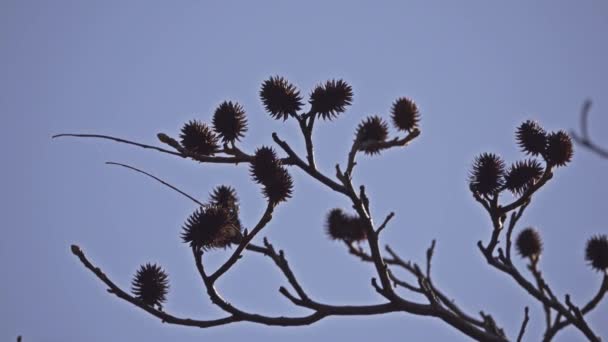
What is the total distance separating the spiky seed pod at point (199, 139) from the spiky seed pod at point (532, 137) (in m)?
2.21

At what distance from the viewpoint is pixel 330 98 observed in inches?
164

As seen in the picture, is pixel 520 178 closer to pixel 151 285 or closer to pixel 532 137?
pixel 532 137

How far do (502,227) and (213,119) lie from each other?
2077 mm

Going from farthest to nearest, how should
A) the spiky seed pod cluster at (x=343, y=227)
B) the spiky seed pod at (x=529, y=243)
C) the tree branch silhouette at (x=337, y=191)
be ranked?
the spiky seed pod cluster at (x=343, y=227)
the spiky seed pod at (x=529, y=243)
the tree branch silhouette at (x=337, y=191)

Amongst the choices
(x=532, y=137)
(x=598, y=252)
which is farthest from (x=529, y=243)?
(x=532, y=137)

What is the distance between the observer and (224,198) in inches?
173

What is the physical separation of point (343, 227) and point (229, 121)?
220 centimetres

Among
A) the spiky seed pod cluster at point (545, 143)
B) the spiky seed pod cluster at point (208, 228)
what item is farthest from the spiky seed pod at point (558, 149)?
the spiky seed pod cluster at point (208, 228)

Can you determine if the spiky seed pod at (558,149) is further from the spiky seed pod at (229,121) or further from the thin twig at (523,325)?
the spiky seed pod at (229,121)

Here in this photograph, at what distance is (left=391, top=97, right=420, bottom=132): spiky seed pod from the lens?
4820 mm

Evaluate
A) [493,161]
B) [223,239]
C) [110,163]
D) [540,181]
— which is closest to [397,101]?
[493,161]

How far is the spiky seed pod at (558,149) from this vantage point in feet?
13.9

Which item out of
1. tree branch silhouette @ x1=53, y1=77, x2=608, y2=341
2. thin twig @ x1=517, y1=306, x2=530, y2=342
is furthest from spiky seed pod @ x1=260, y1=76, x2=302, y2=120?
thin twig @ x1=517, y1=306, x2=530, y2=342

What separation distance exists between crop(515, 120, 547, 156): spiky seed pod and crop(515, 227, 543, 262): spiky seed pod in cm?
133
